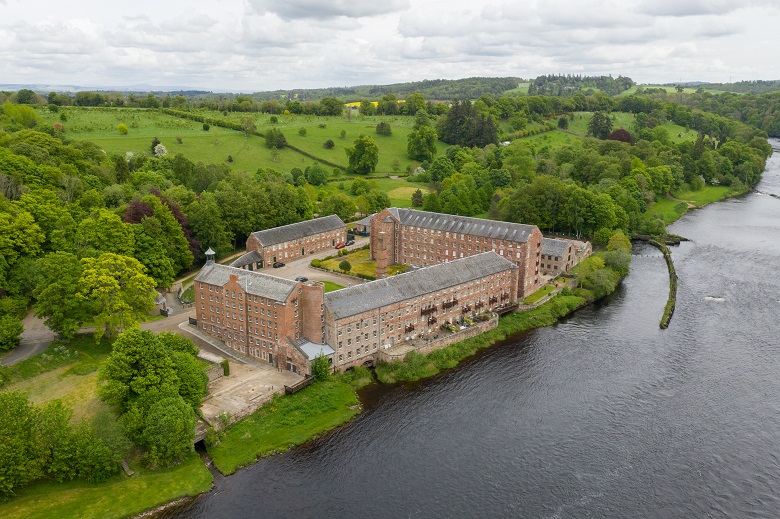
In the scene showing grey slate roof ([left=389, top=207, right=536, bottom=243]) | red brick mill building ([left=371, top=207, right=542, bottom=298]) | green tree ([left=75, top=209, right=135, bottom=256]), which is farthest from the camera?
grey slate roof ([left=389, top=207, right=536, bottom=243])

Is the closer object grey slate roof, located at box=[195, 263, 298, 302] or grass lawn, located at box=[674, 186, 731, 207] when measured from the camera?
grey slate roof, located at box=[195, 263, 298, 302]

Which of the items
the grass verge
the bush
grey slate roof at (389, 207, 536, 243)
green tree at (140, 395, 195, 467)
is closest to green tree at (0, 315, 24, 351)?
green tree at (140, 395, 195, 467)

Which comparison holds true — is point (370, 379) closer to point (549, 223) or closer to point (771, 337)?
point (771, 337)

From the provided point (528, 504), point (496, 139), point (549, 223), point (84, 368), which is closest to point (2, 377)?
point (84, 368)

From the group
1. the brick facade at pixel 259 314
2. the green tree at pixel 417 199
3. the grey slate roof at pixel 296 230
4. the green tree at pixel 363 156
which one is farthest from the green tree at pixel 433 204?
the brick facade at pixel 259 314

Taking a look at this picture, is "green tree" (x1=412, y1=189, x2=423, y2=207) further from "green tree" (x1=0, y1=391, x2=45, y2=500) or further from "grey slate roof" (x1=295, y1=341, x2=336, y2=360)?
"green tree" (x1=0, y1=391, x2=45, y2=500)

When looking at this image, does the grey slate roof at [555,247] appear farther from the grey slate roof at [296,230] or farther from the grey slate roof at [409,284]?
the grey slate roof at [296,230]
